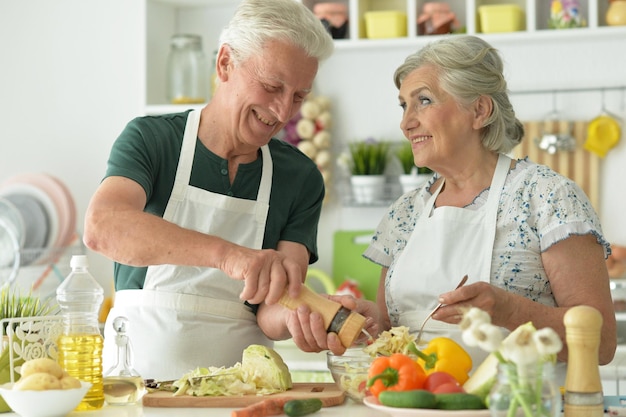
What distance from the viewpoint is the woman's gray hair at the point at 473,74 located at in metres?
2.09

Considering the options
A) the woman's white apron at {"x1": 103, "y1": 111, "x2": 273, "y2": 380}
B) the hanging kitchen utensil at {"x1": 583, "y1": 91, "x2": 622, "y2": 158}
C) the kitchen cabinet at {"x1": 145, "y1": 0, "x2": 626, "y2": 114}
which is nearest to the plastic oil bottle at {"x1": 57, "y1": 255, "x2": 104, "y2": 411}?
the woman's white apron at {"x1": 103, "y1": 111, "x2": 273, "y2": 380}

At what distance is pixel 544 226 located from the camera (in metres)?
1.93

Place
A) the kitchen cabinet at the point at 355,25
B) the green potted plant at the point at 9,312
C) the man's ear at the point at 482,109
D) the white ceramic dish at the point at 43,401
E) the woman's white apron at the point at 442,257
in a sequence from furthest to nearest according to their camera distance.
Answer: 1. the kitchen cabinet at the point at 355,25
2. the man's ear at the point at 482,109
3. the woman's white apron at the point at 442,257
4. the green potted plant at the point at 9,312
5. the white ceramic dish at the point at 43,401

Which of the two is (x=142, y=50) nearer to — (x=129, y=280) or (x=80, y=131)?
(x=80, y=131)

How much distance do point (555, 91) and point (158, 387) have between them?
92.1 inches

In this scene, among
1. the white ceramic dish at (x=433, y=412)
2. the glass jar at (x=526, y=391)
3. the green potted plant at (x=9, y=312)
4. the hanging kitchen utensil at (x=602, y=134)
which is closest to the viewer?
the glass jar at (x=526, y=391)

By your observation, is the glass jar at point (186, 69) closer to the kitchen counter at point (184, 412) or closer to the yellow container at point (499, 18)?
the yellow container at point (499, 18)

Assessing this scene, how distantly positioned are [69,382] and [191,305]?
0.58 metres

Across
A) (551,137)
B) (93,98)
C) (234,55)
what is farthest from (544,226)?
(93,98)

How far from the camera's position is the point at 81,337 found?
1.55m

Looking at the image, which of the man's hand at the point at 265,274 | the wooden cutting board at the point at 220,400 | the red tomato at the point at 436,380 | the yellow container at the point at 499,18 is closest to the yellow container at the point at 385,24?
the yellow container at the point at 499,18

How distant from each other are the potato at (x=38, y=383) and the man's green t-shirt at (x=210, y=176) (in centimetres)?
57

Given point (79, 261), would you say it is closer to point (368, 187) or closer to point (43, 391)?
point (43, 391)

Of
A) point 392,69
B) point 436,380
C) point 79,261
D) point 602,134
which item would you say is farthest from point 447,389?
point 392,69
